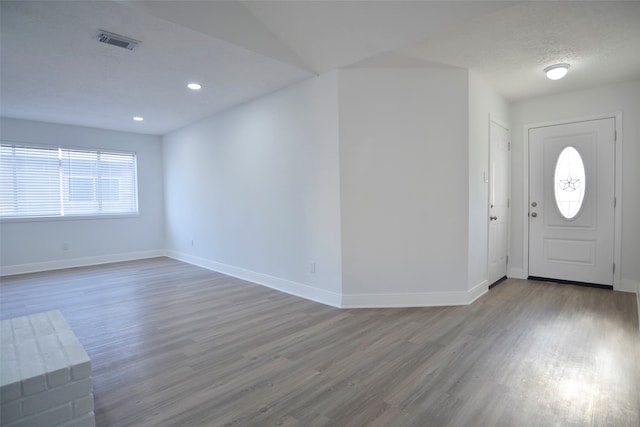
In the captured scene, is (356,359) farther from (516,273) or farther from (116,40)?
(516,273)

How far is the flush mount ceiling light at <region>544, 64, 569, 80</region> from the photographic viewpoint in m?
3.37

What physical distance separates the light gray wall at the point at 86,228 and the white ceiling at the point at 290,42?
1778 millimetres

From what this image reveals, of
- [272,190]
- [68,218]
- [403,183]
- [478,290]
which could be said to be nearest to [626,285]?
[478,290]

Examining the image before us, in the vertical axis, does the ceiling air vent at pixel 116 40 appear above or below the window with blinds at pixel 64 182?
above

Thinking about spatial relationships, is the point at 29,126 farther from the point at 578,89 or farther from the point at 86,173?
the point at 578,89

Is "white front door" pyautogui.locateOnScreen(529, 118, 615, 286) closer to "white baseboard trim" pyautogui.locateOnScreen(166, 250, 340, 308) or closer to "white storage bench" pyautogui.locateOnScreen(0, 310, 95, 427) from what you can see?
"white baseboard trim" pyautogui.locateOnScreen(166, 250, 340, 308)

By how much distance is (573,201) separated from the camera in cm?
429

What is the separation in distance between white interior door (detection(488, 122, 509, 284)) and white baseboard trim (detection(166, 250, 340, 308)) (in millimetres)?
2194

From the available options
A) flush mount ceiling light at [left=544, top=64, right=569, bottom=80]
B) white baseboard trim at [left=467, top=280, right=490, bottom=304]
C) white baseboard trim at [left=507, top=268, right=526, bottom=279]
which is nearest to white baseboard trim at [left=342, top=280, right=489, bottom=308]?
white baseboard trim at [left=467, top=280, right=490, bottom=304]

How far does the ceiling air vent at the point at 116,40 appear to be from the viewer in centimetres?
265

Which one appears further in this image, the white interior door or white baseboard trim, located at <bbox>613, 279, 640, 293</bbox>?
the white interior door

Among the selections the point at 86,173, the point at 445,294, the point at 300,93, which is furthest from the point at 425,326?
the point at 86,173

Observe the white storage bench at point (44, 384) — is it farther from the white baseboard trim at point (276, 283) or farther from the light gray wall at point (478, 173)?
the light gray wall at point (478, 173)

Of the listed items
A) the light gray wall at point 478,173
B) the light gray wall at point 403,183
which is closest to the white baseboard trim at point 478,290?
the light gray wall at point 478,173
